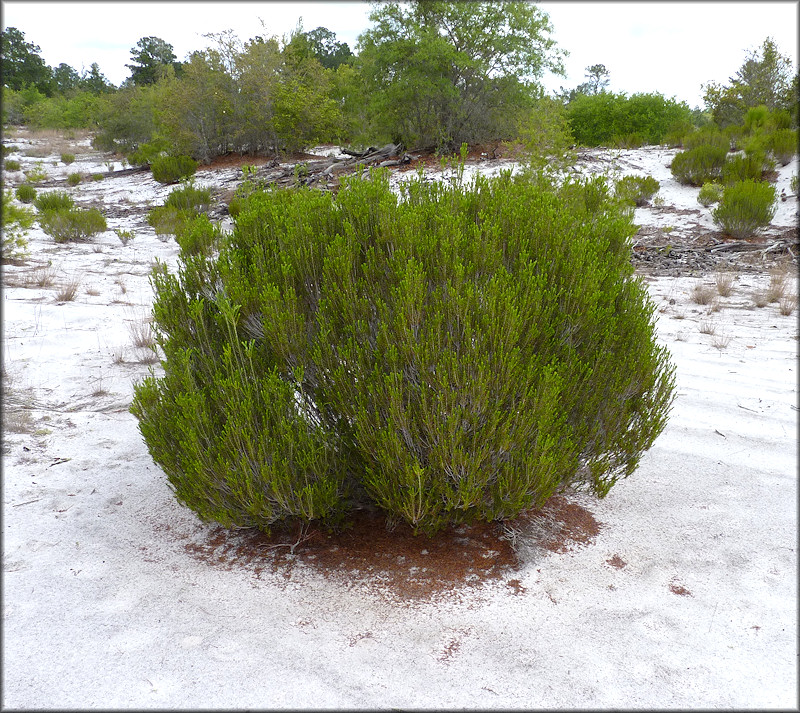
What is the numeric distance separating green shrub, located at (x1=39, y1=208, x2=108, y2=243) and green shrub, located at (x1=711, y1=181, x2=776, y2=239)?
12.3 metres

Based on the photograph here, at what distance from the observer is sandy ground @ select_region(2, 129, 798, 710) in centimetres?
211

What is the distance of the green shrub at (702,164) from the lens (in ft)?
44.8

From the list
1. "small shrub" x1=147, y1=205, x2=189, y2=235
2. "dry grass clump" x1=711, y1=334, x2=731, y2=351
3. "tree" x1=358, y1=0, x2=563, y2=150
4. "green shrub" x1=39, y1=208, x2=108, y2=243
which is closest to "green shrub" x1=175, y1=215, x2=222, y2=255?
"dry grass clump" x1=711, y1=334, x2=731, y2=351

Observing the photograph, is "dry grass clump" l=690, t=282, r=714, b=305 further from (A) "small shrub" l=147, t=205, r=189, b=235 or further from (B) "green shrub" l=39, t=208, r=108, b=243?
(B) "green shrub" l=39, t=208, r=108, b=243

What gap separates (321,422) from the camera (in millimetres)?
2820

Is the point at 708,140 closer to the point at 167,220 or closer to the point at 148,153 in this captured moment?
the point at 167,220

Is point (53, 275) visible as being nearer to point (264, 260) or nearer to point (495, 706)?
point (264, 260)

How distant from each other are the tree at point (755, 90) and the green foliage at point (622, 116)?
7.19 feet

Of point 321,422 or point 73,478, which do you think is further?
point 73,478


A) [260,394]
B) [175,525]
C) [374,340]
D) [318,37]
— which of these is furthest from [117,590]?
[318,37]

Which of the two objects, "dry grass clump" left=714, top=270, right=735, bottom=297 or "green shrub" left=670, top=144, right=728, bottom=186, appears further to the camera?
"green shrub" left=670, top=144, right=728, bottom=186

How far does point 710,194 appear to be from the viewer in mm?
12086

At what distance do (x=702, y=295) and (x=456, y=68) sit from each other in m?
15.1

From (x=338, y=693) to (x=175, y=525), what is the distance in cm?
157
